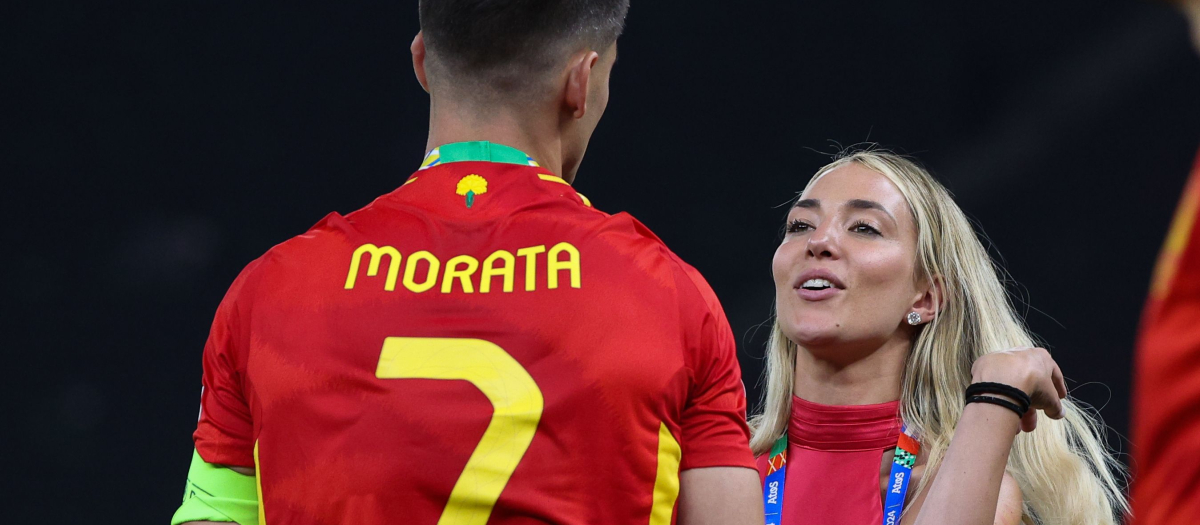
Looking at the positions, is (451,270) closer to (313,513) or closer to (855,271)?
(313,513)

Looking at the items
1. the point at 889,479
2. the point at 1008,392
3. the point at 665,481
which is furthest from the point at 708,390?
the point at 889,479

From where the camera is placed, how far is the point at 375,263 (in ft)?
4.43

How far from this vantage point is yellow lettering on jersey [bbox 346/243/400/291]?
4.37 feet

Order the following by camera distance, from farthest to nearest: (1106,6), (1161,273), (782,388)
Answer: (1106,6)
(782,388)
(1161,273)

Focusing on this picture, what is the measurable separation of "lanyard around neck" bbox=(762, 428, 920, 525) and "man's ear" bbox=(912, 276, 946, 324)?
11.2 inches

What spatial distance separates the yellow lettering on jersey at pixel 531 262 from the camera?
132 cm

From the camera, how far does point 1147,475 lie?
86cm

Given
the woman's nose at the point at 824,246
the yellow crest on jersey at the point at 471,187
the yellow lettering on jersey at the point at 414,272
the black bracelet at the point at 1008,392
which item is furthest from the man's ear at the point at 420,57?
the woman's nose at the point at 824,246

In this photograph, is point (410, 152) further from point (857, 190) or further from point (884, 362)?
point (884, 362)

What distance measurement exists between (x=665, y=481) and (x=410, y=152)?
10.1ft

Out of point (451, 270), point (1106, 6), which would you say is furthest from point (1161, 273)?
point (1106, 6)

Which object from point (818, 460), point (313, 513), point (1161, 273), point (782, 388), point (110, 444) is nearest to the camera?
point (1161, 273)

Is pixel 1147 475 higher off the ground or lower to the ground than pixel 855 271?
lower

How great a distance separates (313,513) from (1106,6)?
12.6 ft
